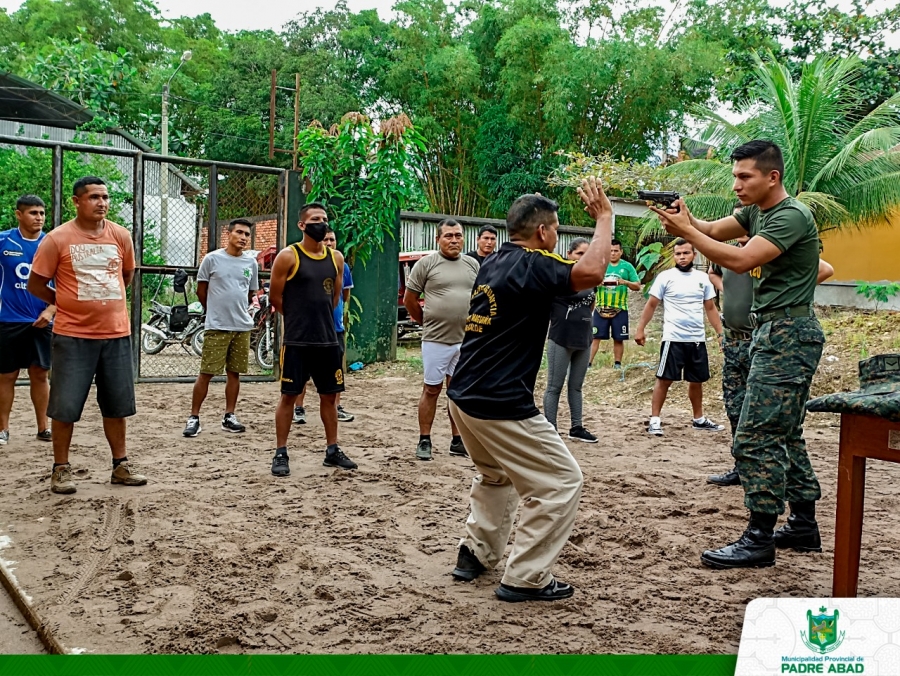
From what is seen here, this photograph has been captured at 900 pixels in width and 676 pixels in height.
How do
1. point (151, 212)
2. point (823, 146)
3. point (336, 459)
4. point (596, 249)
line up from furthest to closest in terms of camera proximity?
1. point (151, 212)
2. point (823, 146)
3. point (336, 459)
4. point (596, 249)

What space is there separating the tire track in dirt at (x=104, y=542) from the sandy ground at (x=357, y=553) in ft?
0.05

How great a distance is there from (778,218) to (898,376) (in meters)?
1.11

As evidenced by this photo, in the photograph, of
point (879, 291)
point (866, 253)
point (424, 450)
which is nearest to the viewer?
point (424, 450)

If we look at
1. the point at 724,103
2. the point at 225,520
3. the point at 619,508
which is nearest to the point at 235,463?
the point at 225,520

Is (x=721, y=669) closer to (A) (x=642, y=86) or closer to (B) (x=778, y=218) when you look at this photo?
(B) (x=778, y=218)

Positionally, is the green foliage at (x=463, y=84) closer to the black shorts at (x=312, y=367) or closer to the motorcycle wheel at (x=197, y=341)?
the motorcycle wheel at (x=197, y=341)

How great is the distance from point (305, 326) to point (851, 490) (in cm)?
391

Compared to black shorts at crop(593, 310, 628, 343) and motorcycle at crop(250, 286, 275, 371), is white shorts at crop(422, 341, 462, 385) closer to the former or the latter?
black shorts at crop(593, 310, 628, 343)

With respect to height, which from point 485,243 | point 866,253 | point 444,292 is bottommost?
point 444,292

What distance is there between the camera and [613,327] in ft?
40.0

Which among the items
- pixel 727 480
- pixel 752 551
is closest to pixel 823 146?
pixel 727 480

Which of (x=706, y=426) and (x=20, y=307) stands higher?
(x=20, y=307)

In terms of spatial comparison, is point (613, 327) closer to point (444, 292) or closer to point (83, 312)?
point (444, 292)

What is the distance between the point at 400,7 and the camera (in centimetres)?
3050
